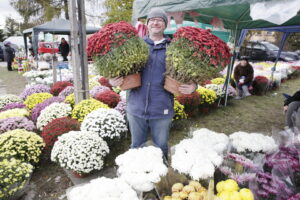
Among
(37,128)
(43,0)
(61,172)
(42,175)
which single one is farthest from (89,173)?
(43,0)

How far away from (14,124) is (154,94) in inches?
114

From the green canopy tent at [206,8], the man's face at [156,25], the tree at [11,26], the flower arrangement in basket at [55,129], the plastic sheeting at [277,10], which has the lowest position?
the flower arrangement in basket at [55,129]

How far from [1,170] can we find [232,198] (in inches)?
93.9

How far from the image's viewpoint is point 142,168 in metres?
1.45

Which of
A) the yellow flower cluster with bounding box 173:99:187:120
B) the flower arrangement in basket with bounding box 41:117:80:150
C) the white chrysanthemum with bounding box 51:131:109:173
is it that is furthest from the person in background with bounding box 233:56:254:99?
the white chrysanthemum with bounding box 51:131:109:173

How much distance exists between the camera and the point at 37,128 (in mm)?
4195

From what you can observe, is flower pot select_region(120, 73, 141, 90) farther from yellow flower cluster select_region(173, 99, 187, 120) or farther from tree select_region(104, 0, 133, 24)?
tree select_region(104, 0, 133, 24)

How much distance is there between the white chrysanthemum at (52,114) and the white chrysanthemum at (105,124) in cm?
78

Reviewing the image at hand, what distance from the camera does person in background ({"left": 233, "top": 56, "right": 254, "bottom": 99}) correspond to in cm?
775

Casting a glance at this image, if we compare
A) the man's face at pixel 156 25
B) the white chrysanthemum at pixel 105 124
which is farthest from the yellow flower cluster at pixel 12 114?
the man's face at pixel 156 25

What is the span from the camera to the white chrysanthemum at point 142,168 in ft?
4.59

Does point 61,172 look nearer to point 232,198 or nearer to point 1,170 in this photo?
point 1,170

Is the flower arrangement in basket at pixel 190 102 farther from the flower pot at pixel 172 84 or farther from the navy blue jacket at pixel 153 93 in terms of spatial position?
the flower pot at pixel 172 84

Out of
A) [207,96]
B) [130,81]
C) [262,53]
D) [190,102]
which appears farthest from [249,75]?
[262,53]
